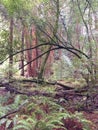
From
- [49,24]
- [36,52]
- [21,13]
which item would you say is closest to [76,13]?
[49,24]

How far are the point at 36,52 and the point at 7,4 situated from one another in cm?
252

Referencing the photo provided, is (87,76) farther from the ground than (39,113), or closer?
farther from the ground

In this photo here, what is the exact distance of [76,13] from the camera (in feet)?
23.8

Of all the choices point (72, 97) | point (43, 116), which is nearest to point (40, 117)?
point (43, 116)

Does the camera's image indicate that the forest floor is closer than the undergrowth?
No

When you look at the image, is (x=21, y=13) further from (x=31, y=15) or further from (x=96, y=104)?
(x=96, y=104)

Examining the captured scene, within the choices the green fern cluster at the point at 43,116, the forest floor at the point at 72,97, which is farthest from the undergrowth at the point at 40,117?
the forest floor at the point at 72,97

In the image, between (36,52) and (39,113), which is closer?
(39,113)

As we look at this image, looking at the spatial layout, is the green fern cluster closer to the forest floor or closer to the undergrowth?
the undergrowth

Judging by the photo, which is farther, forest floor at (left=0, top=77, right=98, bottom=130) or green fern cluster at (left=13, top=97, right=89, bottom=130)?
forest floor at (left=0, top=77, right=98, bottom=130)

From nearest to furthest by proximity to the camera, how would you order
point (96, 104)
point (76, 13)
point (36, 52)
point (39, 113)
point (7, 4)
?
1. point (39, 113)
2. point (96, 104)
3. point (7, 4)
4. point (76, 13)
5. point (36, 52)

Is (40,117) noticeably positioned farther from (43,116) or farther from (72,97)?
(72,97)

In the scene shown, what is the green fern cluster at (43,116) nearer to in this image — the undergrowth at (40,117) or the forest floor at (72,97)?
the undergrowth at (40,117)

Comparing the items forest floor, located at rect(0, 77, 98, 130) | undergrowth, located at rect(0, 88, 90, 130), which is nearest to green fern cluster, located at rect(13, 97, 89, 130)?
undergrowth, located at rect(0, 88, 90, 130)
